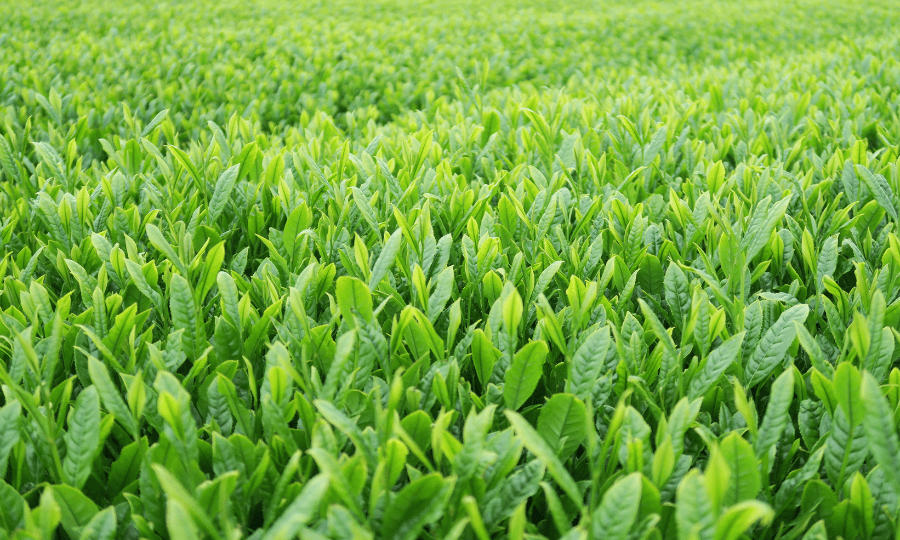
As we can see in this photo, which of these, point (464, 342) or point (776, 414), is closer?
point (776, 414)

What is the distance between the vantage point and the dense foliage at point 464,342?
1188mm

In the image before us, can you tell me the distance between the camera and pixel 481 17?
1103 centimetres

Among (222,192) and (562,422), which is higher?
(222,192)

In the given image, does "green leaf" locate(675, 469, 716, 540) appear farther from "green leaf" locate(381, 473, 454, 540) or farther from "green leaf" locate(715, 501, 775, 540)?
"green leaf" locate(381, 473, 454, 540)

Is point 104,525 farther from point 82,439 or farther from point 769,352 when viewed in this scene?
point 769,352

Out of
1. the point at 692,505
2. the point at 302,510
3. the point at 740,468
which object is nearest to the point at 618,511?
the point at 692,505

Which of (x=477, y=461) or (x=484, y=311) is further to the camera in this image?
(x=484, y=311)

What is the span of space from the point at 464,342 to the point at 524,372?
245 millimetres

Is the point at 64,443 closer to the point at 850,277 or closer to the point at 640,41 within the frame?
the point at 850,277

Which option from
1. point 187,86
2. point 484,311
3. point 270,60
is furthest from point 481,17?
point 484,311

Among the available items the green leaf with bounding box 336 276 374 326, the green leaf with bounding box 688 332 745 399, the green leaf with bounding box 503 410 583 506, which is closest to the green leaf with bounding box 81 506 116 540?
the green leaf with bounding box 336 276 374 326

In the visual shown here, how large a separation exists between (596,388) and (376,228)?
34.0 inches

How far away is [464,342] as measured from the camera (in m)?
1.64

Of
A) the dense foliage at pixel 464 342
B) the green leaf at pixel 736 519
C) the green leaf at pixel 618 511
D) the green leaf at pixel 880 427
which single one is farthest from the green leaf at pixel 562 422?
the green leaf at pixel 880 427
